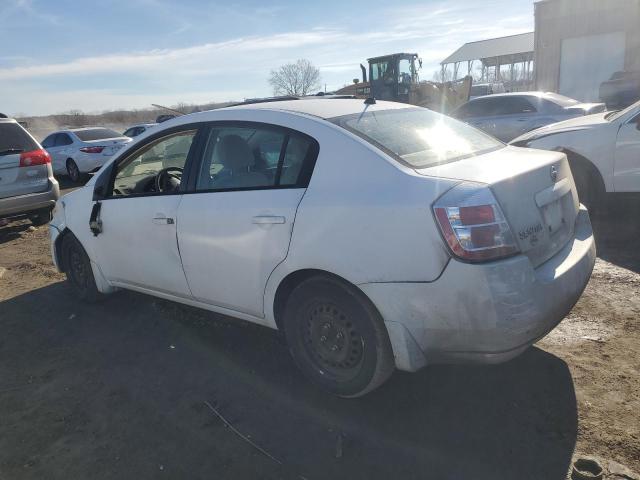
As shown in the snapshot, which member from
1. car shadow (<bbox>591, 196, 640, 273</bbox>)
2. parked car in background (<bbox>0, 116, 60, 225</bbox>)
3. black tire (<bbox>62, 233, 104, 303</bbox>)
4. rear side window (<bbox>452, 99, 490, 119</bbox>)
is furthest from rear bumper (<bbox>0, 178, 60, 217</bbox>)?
rear side window (<bbox>452, 99, 490, 119</bbox>)

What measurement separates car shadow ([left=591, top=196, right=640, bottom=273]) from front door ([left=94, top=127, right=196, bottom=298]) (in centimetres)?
411

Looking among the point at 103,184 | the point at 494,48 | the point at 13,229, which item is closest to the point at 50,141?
the point at 13,229

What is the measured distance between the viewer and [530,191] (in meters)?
2.68

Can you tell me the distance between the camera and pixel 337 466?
2443mm

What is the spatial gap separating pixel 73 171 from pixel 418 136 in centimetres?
1362

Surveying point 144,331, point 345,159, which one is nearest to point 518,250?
point 345,159

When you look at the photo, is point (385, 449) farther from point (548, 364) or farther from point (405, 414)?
point (548, 364)

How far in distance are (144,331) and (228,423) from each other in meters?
1.59

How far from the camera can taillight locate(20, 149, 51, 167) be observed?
300 inches

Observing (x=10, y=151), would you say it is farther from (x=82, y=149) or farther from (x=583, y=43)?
(x=583, y=43)

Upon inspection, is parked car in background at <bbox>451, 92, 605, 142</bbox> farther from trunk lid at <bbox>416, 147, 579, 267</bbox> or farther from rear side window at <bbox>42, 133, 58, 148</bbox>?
rear side window at <bbox>42, 133, 58, 148</bbox>

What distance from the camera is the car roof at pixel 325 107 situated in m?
3.17

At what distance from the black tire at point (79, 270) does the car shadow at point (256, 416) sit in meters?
0.79

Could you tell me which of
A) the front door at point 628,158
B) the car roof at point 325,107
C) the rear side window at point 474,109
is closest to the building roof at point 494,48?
the rear side window at point 474,109
